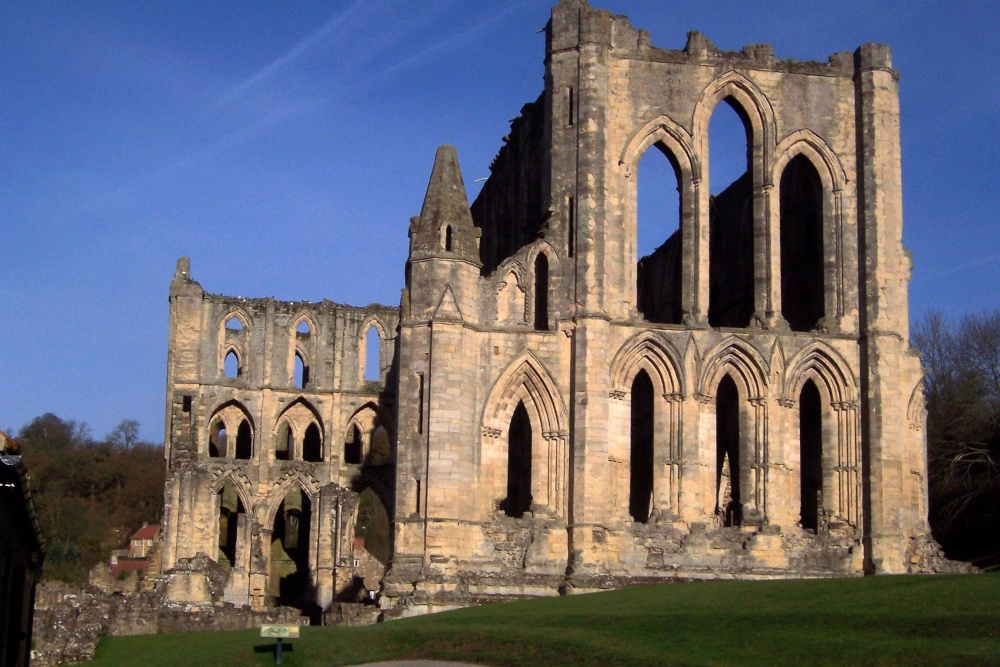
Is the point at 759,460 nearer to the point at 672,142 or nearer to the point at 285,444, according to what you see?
the point at 672,142

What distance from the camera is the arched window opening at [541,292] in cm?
3650

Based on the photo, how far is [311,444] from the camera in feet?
177

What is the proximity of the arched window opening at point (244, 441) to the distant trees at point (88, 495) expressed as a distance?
11984 mm

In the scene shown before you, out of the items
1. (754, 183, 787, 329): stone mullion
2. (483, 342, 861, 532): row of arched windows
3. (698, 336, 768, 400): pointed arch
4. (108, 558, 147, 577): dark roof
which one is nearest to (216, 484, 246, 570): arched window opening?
(108, 558, 147, 577): dark roof

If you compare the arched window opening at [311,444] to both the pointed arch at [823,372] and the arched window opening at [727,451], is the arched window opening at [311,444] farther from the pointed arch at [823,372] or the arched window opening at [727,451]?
the pointed arch at [823,372]

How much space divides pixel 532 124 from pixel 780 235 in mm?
7462

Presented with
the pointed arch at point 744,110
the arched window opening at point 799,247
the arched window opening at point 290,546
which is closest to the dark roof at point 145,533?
the arched window opening at point 290,546

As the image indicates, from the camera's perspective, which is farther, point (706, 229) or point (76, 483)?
point (76, 483)

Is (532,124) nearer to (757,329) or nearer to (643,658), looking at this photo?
(757,329)

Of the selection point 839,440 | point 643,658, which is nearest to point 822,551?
point 839,440

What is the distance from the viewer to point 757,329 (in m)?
37.0

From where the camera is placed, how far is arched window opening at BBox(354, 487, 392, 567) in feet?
226

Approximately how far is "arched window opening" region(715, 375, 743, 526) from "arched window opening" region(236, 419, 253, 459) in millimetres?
18041

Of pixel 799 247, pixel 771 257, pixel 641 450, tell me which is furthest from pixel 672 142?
pixel 641 450
